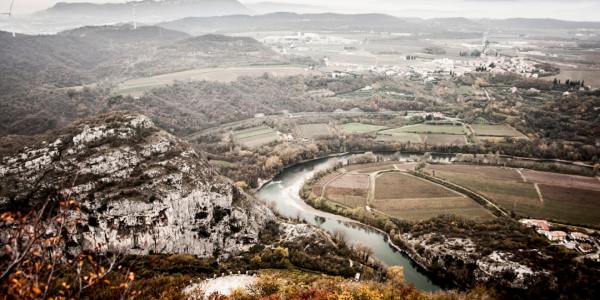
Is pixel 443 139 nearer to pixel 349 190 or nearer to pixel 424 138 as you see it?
pixel 424 138

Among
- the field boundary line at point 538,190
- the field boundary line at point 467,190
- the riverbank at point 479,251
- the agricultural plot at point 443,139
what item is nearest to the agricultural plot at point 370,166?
the field boundary line at point 467,190

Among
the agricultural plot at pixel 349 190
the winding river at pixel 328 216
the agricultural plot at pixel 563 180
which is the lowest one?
the winding river at pixel 328 216

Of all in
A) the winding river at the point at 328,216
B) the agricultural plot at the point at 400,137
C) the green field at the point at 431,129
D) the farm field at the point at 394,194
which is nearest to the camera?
the winding river at the point at 328,216

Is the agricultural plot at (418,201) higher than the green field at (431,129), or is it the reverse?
the green field at (431,129)

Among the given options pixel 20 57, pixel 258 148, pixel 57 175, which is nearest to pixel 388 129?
pixel 258 148

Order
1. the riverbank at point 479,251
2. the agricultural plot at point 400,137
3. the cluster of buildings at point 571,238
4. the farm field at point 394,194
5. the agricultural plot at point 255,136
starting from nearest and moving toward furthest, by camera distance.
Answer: the riverbank at point 479,251 → the cluster of buildings at point 571,238 → the farm field at point 394,194 → the agricultural plot at point 255,136 → the agricultural plot at point 400,137

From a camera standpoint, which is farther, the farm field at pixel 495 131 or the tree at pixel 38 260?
the farm field at pixel 495 131

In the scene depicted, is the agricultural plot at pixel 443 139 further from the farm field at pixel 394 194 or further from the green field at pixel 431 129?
the farm field at pixel 394 194

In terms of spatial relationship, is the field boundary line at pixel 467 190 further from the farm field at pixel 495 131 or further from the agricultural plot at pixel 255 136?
the agricultural plot at pixel 255 136
